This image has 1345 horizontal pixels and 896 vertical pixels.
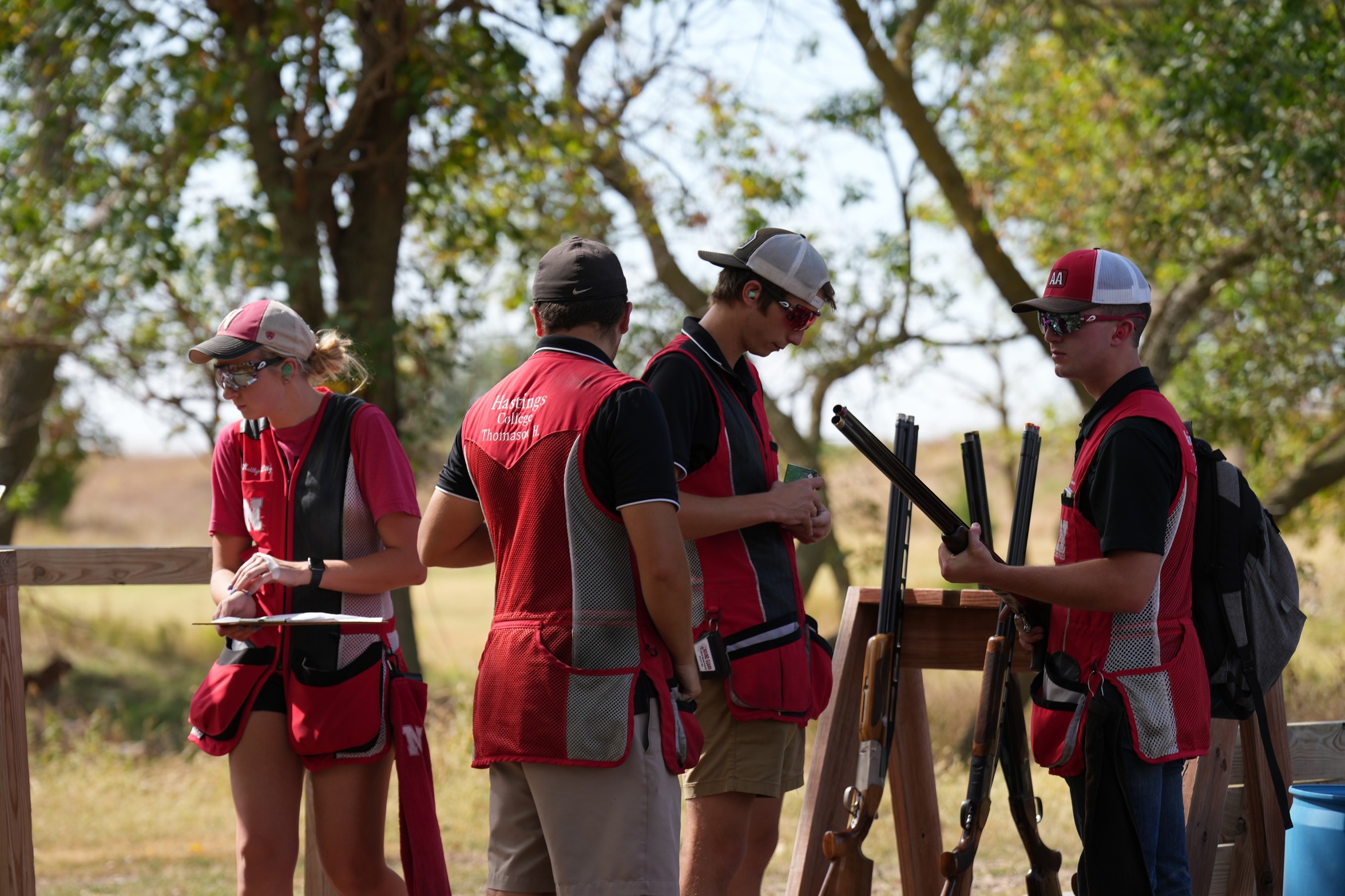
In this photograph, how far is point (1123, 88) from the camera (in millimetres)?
10086

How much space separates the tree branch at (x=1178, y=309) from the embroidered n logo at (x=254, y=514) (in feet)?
23.2

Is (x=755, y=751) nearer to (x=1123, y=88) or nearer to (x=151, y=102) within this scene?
(x=151, y=102)

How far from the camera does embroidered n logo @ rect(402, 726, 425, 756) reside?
10.5ft

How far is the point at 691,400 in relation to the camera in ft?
9.87

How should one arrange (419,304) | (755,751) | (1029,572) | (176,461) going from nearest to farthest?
(1029,572)
(755,751)
(419,304)
(176,461)

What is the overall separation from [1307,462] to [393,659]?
8752 mm

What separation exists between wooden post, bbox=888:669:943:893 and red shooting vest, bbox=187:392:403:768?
1.49 m

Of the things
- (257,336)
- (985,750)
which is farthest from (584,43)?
(985,750)

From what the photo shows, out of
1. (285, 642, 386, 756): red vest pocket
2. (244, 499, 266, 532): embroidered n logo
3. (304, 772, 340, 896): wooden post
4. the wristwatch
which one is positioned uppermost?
(244, 499, 266, 532): embroidered n logo

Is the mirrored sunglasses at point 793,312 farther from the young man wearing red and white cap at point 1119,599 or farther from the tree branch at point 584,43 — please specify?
the tree branch at point 584,43

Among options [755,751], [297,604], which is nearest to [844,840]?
[755,751]

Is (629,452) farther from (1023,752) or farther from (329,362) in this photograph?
(1023,752)

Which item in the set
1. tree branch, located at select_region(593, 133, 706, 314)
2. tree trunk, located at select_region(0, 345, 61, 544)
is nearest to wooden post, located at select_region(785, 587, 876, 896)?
tree branch, located at select_region(593, 133, 706, 314)

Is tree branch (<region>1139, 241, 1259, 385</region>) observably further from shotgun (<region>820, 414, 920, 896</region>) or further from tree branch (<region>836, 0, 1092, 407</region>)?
shotgun (<region>820, 414, 920, 896</region>)
